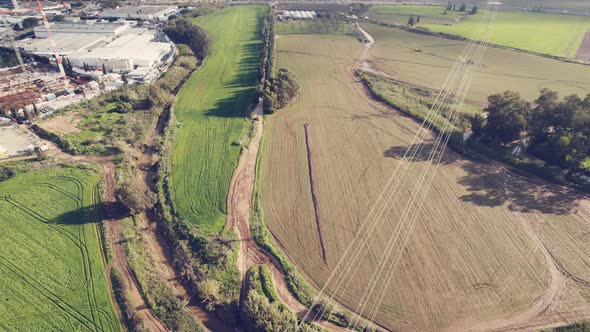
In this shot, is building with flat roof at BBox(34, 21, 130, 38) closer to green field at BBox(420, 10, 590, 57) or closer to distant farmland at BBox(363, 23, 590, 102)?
distant farmland at BBox(363, 23, 590, 102)

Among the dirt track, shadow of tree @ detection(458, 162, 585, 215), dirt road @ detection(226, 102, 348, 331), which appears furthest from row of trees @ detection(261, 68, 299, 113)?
shadow of tree @ detection(458, 162, 585, 215)

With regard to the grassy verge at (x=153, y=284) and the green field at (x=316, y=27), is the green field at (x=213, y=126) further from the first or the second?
the green field at (x=316, y=27)

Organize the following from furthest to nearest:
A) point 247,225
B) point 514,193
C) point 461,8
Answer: point 461,8
point 514,193
point 247,225

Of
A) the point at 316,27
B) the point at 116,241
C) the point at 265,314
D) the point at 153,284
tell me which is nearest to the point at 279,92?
the point at 116,241

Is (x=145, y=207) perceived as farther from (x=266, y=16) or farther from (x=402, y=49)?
(x=266, y=16)

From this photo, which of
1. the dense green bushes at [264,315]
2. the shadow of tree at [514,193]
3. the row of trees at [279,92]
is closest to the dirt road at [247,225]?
the dense green bushes at [264,315]

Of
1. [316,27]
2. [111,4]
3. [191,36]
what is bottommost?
[316,27]

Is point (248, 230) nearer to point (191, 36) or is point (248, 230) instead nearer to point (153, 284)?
point (153, 284)

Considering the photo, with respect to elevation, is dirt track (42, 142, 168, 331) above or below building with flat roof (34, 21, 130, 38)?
below
